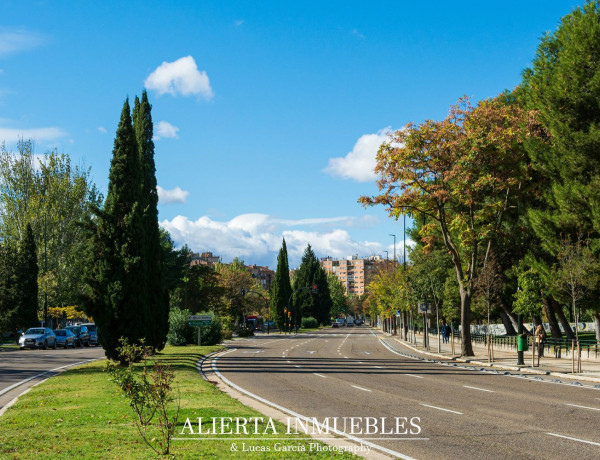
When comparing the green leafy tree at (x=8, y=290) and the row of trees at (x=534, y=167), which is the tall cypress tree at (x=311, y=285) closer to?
the green leafy tree at (x=8, y=290)

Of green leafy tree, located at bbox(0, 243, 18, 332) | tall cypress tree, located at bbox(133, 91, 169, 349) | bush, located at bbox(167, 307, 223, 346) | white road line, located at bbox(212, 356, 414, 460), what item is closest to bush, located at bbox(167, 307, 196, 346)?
bush, located at bbox(167, 307, 223, 346)

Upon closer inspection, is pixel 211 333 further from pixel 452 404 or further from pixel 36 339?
pixel 452 404

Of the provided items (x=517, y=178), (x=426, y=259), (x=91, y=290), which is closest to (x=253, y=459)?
(x=91, y=290)

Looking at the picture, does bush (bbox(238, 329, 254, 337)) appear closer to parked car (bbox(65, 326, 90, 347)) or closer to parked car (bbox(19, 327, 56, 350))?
parked car (bbox(65, 326, 90, 347))

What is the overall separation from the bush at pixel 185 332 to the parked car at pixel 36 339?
8430 mm

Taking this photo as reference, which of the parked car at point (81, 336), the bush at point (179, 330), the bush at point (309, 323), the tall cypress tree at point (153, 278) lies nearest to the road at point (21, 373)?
the tall cypress tree at point (153, 278)

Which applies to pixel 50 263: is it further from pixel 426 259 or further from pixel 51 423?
pixel 51 423

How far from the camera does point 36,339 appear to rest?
1769 inches

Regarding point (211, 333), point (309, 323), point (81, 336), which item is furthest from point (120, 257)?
point (309, 323)

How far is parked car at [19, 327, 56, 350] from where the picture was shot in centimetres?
4469

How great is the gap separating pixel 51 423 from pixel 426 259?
1611 inches

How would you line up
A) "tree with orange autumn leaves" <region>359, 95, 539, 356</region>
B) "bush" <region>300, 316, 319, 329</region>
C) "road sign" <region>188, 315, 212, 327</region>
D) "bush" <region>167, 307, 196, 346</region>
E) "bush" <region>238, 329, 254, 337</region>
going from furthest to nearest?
Answer: 1. "bush" <region>300, 316, 319, 329</region>
2. "bush" <region>238, 329, 254, 337</region>
3. "bush" <region>167, 307, 196, 346</region>
4. "road sign" <region>188, 315, 212, 327</region>
5. "tree with orange autumn leaves" <region>359, 95, 539, 356</region>

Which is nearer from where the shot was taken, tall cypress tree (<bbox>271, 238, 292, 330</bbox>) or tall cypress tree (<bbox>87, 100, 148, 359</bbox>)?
tall cypress tree (<bbox>87, 100, 148, 359</bbox>)

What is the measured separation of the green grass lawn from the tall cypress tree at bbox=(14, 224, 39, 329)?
38.9 m
